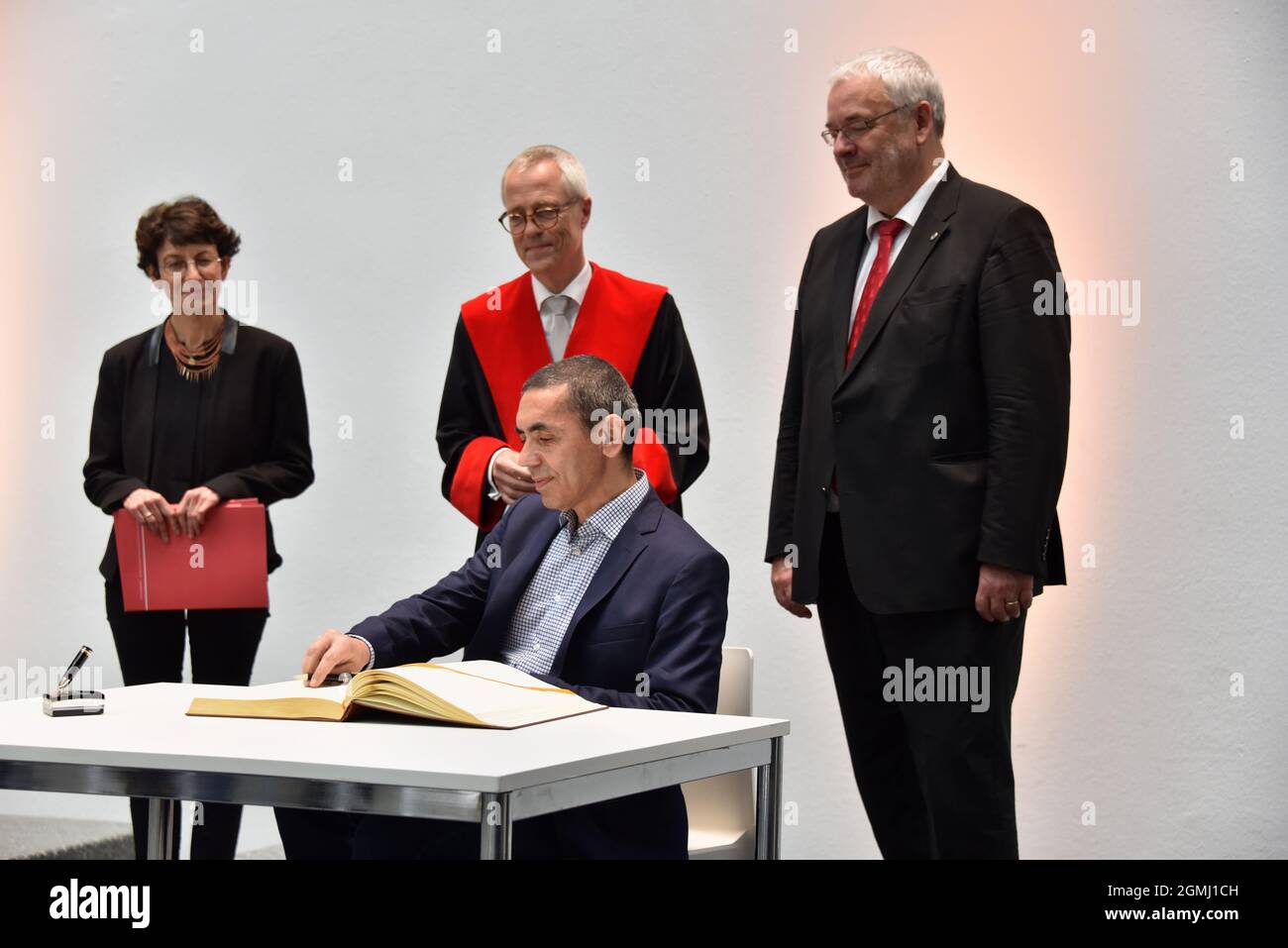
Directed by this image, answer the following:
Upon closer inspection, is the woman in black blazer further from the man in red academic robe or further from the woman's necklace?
the man in red academic robe

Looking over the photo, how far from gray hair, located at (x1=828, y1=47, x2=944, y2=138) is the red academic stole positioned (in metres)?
0.77

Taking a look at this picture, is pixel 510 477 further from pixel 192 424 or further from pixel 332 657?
pixel 192 424

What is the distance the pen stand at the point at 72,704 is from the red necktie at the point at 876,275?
1683 millimetres

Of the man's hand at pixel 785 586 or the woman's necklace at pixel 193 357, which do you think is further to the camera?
the woman's necklace at pixel 193 357

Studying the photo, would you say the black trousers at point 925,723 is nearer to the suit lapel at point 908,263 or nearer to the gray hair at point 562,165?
the suit lapel at point 908,263

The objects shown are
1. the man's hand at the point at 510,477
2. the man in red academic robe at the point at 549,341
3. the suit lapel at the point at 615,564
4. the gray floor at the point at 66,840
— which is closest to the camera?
the suit lapel at the point at 615,564

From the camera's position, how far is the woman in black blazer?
3.97 meters

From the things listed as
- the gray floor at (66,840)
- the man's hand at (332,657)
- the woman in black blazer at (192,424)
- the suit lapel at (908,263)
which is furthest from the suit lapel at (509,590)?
the gray floor at (66,840)

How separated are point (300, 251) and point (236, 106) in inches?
24.5

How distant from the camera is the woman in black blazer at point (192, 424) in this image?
3.97 metres

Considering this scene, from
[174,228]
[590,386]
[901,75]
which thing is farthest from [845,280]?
[174,228]

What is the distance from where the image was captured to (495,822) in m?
1.91

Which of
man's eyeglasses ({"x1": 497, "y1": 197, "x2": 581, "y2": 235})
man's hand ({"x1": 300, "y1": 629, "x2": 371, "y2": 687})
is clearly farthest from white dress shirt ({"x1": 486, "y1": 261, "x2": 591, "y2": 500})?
man's hand ({"x1": 300, "y1": 629, "x2": 371, "y2": 687})

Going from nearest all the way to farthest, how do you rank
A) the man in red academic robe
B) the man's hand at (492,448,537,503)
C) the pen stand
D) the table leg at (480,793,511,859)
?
the table leg at (480,793,511,859) < the pen stand < the man's hand at (492,448,537,503) < the man in red academic robe
